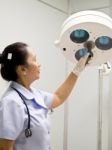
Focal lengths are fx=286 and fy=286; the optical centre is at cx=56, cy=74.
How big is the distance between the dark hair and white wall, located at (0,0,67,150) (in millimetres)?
703

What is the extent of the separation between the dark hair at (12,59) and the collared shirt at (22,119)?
7 cm

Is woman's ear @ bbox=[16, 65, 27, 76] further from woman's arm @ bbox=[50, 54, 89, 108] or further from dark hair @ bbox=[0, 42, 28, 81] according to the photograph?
woman's arm @ bbox=[50, 54, 89, 108]

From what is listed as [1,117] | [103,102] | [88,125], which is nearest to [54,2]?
[103,102]

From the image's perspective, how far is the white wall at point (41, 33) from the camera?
2.35 metres

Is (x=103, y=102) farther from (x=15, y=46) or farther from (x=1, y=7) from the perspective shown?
(x=15, y=46)

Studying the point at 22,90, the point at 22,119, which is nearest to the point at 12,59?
the point at 22,90

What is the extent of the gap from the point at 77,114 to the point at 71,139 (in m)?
0.29

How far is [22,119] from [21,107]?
2.4 inches

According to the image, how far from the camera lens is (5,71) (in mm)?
1575

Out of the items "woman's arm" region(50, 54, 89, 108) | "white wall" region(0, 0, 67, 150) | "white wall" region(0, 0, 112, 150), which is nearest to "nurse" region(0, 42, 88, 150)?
"woman's arm" region(50, 54, 89, 108)

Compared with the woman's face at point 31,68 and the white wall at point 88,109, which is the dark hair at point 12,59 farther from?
the white wall at point 88,109

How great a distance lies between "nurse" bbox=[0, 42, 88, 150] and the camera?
145 cm

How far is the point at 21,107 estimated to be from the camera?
148 centimetres

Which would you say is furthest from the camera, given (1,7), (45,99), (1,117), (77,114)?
(77,114)
